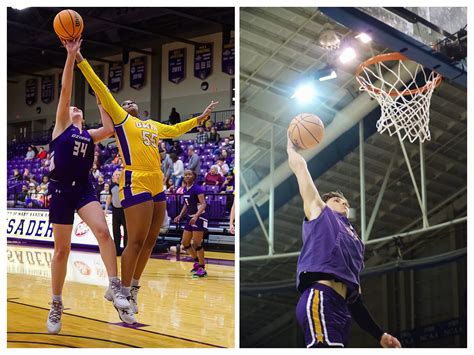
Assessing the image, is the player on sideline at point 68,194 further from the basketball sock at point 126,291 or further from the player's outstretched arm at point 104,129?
the basketball sock at point 126,291

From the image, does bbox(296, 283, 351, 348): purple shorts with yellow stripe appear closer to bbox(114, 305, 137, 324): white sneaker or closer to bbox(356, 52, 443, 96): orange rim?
bbox(114, 305, 137, 324): white sneaker

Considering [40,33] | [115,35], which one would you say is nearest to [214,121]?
[115,35]

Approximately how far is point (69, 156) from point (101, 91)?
51 cm

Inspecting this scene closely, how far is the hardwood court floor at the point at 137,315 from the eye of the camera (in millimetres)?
3963

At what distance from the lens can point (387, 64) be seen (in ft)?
15.7

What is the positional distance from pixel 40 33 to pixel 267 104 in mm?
10210

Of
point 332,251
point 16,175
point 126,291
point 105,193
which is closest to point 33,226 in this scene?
point 105,193

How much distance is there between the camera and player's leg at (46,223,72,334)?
386cm

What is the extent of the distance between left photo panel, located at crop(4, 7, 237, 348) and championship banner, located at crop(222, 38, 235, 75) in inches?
1.9

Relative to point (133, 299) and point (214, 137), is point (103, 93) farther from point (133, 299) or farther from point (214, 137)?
point (214, 137)

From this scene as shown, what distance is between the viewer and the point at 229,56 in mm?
7355

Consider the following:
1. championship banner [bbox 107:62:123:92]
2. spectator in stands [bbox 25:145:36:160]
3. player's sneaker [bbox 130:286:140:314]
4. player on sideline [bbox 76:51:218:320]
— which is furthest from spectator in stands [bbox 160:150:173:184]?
spectator in stands [bbox 25:145:36:160]

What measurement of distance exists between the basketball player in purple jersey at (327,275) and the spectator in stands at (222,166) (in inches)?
115

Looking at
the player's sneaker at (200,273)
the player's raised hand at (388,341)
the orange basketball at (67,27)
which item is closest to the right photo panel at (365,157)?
the player's raised hand at (388,341)
